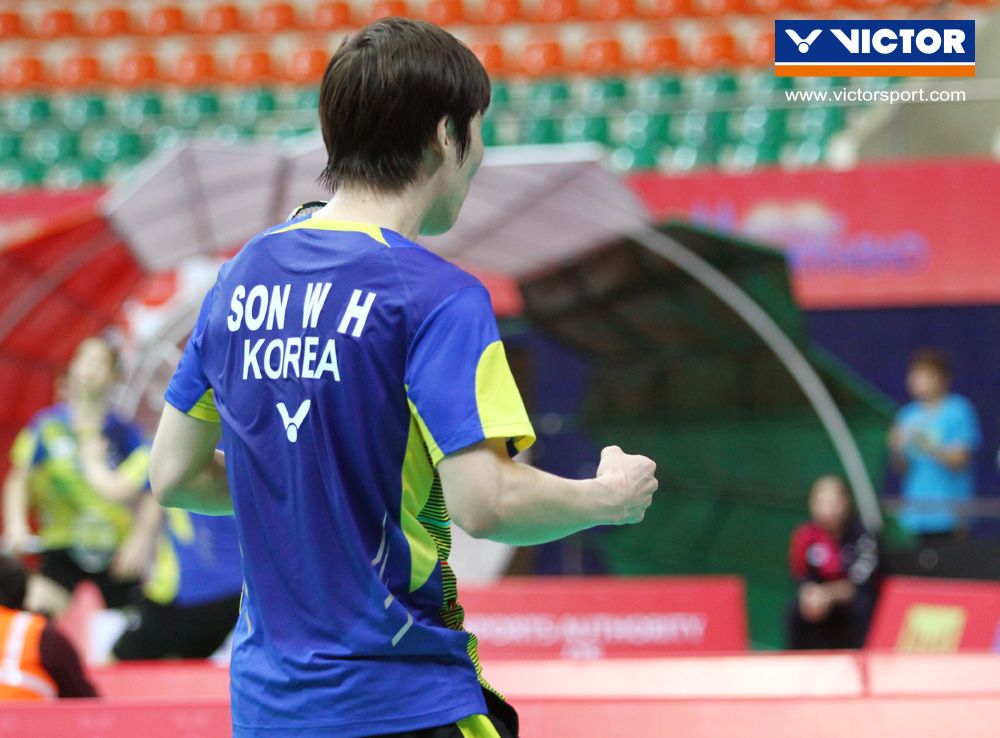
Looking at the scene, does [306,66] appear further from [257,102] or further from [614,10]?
[614,10]

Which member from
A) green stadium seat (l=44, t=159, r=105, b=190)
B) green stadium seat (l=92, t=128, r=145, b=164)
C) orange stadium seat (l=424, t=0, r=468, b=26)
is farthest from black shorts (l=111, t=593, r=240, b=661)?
orange stadium seat (l=424, t=0, r=468, b=26)

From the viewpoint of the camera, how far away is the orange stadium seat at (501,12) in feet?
46.9

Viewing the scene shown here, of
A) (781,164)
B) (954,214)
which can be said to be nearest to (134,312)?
(781,164)

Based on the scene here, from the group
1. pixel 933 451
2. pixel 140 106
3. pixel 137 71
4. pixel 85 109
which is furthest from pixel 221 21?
pixel 933 451

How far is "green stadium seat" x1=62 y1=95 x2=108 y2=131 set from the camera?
13047mm

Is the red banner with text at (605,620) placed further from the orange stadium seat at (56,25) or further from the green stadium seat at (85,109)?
the orange stadium seat at (56,25)

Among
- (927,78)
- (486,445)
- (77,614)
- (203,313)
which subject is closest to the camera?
(486,445)

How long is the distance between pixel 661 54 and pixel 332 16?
3.64 metres

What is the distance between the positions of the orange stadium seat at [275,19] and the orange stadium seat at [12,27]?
2.61m

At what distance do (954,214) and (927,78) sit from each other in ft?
21.7

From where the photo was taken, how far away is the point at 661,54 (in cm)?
1323

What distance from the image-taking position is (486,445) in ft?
4.47

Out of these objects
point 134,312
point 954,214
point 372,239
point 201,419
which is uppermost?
point 372,239

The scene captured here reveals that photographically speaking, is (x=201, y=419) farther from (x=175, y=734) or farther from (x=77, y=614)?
(x=77, y=614)
